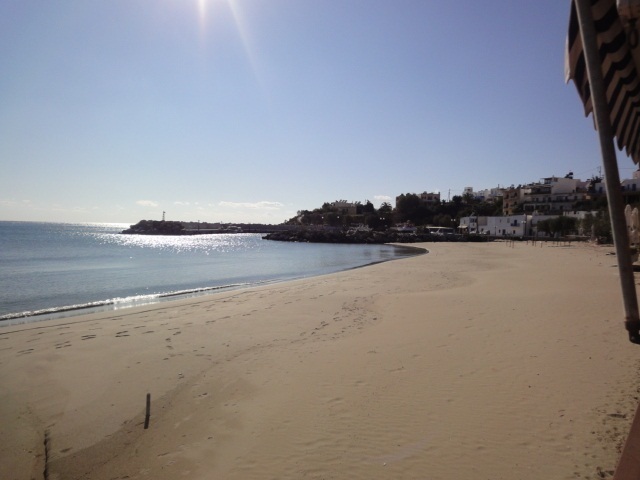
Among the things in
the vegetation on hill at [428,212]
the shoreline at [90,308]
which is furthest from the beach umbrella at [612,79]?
the vegetation on hill at [428,212]

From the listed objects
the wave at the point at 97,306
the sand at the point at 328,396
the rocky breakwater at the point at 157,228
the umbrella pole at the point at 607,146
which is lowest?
the sand at the point at 328,396

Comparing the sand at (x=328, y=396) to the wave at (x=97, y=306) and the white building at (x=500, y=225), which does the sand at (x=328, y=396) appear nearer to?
the wave at (x=97, y=306)

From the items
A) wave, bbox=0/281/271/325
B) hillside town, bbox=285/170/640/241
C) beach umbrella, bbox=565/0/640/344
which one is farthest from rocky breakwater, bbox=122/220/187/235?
beach umbrella, bbox=565/0/640/344

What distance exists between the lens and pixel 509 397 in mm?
6469

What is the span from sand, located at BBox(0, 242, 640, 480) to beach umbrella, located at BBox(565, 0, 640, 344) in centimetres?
325

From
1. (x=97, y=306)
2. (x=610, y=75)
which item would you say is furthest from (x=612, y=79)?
(x=97, y=306)

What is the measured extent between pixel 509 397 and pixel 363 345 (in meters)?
4.09

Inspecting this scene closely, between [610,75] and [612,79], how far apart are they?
8 cm

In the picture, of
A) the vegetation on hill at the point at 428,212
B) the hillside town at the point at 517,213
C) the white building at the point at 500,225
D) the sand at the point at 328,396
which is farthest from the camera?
the vegetation on hill at the point at 428,212

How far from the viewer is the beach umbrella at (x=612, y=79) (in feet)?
7.76

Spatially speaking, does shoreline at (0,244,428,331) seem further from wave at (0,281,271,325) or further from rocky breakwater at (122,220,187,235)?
rocky breakwater at (122,220,187,235)

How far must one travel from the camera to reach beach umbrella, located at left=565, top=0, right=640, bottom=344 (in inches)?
93.9

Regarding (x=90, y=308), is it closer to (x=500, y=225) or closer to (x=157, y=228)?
(x=500, y=225)

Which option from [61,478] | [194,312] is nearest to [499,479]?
[61,478]
